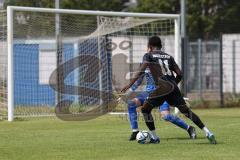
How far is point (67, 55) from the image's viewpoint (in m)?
25.9

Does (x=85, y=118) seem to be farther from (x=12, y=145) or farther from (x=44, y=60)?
(x=12, y=145)

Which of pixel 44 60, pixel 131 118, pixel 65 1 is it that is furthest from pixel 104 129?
pixel 65 1

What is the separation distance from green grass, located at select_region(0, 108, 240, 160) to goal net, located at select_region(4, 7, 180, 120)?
3910mm

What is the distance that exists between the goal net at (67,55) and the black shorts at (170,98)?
8.96m

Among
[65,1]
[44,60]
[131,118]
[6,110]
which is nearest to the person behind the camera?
[131,118]

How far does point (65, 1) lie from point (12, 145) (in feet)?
103

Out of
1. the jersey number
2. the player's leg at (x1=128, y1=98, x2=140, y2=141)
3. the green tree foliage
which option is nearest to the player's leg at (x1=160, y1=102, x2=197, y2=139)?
the player's leg at (x1=128, y1=98, x2=140, y2=141)

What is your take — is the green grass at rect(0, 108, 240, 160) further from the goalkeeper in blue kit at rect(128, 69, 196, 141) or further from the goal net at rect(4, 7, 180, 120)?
the goal net at rect(4, 7, 180, 120)

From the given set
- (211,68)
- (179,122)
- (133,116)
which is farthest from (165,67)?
(211,68)

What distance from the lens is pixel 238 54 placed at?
33.5m

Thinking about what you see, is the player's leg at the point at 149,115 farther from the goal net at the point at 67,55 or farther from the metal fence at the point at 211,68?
the metal fence at the point at 211,68

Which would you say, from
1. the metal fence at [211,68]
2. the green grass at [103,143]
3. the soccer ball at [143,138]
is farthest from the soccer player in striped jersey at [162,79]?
the metal fence at [211,68]

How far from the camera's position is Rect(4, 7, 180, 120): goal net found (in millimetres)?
23766

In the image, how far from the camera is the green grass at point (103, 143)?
12.0 metres
